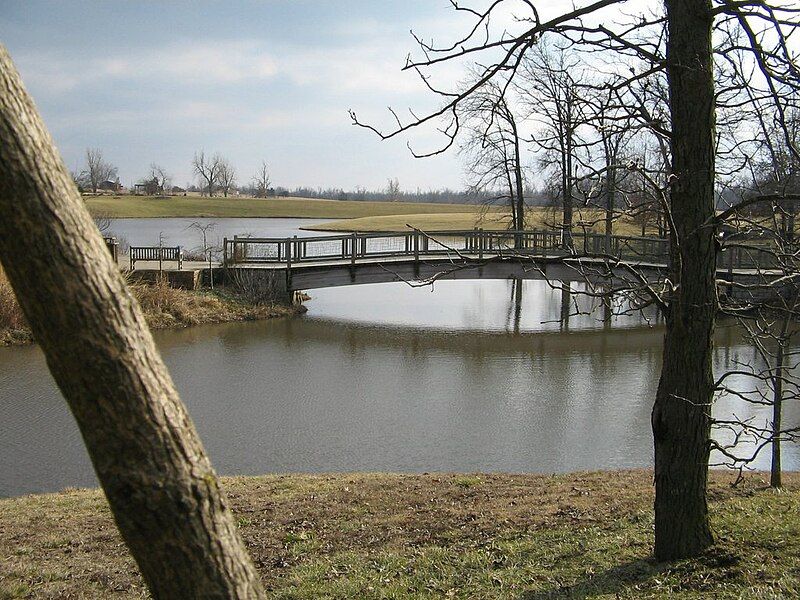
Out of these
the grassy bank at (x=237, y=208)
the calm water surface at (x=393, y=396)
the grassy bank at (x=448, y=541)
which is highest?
the grassy bank at (x=237, y=208)

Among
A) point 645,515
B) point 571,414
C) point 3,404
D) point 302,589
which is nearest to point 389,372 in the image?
point 571,414

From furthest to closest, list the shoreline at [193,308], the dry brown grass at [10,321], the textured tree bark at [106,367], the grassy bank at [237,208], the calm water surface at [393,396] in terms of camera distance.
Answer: the grassy bank at [237,208]
the shoreline at [193,308]
the dry brown grass at [10,321]
the calm water surface at [393,396]
the textured tree bark at [106,367]

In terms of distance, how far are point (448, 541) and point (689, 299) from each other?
2.74 m

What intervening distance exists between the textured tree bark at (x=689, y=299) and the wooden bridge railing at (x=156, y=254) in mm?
22653

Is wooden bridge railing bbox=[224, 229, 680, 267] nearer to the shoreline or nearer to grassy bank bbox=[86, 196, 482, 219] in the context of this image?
the shoreline

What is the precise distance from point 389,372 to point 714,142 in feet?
42.8

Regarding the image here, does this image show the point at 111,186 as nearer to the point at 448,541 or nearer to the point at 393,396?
the point at 393,396

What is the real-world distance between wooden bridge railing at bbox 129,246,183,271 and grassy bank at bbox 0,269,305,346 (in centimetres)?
192

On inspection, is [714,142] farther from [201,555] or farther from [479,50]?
[201,555]

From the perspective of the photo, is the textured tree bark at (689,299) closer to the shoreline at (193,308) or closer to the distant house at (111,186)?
the shoreline at (193,308)

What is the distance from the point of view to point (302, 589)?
5.47 m

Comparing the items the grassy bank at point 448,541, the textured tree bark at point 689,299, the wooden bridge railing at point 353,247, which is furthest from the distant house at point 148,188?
the textured tree bark at point 689,299

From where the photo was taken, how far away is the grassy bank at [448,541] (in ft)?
17.1

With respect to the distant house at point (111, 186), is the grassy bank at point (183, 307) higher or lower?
lower
